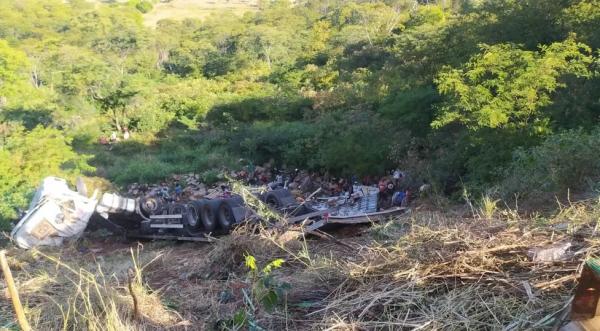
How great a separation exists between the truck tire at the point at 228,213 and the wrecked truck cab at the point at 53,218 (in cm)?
223

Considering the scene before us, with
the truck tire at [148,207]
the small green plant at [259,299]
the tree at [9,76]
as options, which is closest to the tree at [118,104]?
the tree at [9,76]

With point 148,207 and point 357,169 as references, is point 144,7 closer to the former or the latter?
point 357,169

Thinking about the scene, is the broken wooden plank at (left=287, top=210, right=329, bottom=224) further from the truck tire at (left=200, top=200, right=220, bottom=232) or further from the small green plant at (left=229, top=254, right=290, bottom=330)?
the small green plant at (left=229, top=254, right=290, bottom=330)

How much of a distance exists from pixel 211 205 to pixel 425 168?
4.87m

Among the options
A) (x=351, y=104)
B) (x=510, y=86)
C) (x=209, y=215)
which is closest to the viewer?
(x=209, y=215)

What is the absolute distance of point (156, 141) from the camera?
89.2 ft

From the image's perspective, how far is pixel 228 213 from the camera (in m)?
8.95

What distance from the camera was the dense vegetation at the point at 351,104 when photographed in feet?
32.8

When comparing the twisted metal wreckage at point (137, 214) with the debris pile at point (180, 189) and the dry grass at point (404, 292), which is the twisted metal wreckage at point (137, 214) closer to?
the dry grass at point (404, 292)

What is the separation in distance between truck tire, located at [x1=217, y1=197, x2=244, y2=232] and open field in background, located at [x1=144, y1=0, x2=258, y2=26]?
76.3 m

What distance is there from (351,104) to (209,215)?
1352 cm

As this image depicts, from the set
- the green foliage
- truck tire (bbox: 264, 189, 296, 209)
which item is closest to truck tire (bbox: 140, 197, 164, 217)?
truck tire (bbox: 264, 189, 296, 209)

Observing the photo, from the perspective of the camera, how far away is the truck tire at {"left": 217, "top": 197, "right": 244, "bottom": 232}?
28.8 ft

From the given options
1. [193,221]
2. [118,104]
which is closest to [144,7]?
[118,104]
